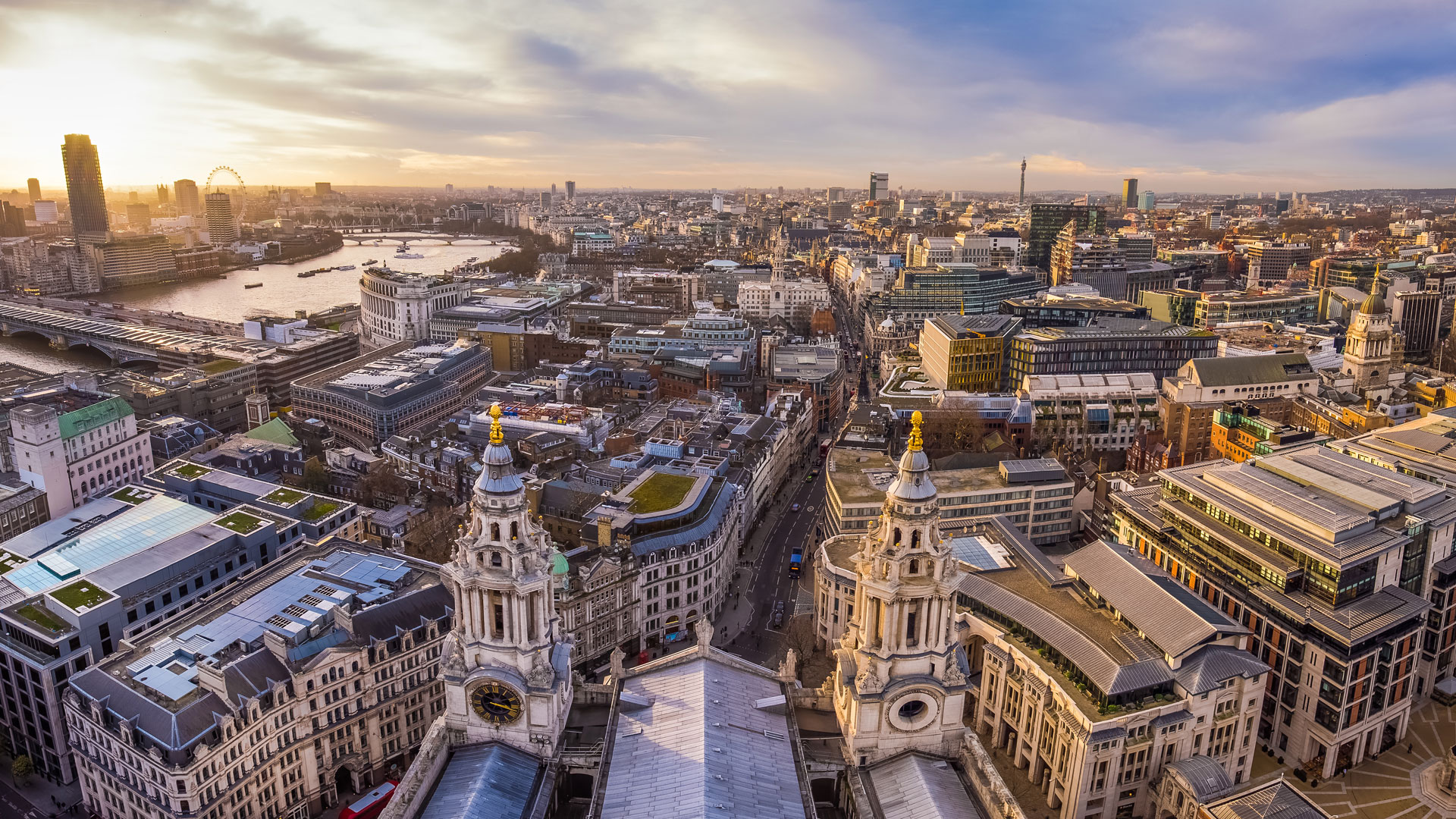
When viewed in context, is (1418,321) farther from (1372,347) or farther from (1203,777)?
(1203,777)

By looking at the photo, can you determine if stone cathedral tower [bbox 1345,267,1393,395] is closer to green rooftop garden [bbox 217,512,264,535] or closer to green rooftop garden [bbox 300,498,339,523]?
green rooftop garden [bbox 300,498,339,523]

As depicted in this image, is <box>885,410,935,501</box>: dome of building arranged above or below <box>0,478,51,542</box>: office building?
above

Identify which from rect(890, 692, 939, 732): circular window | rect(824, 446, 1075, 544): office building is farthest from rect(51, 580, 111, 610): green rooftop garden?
rect(824, 446, 1075, 544): office building

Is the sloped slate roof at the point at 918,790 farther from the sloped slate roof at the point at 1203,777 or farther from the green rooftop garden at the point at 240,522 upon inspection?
the green rooftop garden at the point at 240,522

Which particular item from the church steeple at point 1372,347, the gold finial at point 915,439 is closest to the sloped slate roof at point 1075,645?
the gold finial at point 915,439

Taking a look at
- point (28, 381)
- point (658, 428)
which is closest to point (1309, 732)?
point (658, 428)

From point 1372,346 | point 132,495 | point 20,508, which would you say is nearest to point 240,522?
point 132,495
